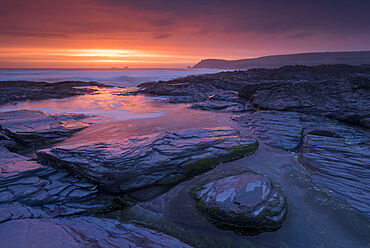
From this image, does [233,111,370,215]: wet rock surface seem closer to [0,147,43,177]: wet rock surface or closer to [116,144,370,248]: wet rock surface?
[116,144,370,248]: wet rock surface

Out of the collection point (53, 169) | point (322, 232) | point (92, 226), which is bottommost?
point (322, 232)

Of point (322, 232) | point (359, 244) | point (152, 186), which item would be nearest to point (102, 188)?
point (152, 186)

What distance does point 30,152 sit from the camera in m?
4.18

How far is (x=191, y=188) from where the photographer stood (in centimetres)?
297

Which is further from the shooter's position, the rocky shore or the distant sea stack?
the distant sea stack

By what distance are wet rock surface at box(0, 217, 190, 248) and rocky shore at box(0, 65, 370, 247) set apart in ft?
0.03

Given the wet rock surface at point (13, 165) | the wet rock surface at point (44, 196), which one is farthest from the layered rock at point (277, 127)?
the wet rock surface at point (13, 165)

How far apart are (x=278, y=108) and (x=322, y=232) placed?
5458 mm

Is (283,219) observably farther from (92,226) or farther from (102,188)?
(102,188)

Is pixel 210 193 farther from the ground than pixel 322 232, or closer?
farther from the ground

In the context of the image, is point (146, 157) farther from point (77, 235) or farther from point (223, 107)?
point (223, 107)

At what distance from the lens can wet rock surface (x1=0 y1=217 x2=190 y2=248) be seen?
5.86 feet

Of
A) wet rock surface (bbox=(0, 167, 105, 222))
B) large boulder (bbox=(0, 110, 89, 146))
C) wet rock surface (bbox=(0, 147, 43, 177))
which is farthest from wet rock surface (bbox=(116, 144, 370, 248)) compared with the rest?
large boulder (bbox=(0, 110, 89, 146))

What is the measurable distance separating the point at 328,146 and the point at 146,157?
3886 millimetres
